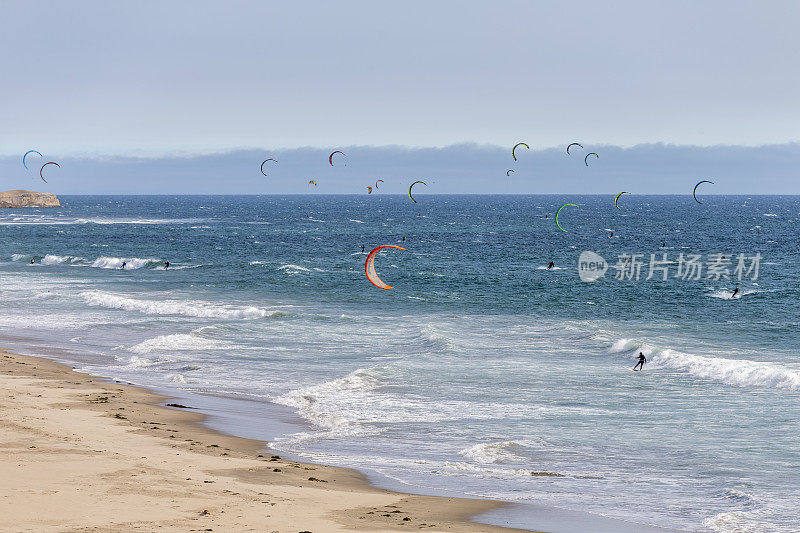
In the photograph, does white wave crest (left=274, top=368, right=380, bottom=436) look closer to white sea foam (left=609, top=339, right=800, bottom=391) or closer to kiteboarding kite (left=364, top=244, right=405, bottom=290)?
kiteboarding kite (left=364, top=244, right=405, bottom=290)

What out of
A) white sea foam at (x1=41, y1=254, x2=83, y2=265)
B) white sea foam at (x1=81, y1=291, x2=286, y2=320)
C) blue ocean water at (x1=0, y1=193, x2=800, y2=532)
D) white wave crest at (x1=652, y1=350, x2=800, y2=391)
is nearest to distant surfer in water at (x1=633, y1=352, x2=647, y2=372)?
blue ocean water at (x1=0, y1=193, x2=800, y2=532)

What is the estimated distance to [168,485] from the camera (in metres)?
16.0

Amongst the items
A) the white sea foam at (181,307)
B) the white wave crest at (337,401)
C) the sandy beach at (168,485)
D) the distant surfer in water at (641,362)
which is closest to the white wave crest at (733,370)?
the distant surfer in water at (641,362)

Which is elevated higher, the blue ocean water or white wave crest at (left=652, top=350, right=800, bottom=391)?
white wave crest at (left=652, top=350, right=800, bottom=391)

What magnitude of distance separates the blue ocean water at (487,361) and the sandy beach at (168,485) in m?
1.84

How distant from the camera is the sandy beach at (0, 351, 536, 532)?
14.0 metres

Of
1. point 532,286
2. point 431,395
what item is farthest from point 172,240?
point 431,395

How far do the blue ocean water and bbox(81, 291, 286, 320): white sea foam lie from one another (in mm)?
203

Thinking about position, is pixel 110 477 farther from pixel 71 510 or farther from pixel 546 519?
pixel 546 519

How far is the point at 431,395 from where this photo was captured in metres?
27.3

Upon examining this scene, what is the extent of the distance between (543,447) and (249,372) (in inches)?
522

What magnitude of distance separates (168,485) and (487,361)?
1895 cm

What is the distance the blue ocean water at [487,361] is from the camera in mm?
18953

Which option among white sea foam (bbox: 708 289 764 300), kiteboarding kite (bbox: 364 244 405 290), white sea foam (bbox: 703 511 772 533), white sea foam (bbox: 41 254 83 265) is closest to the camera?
white sea foam (bbox: 703 511 772 533)
